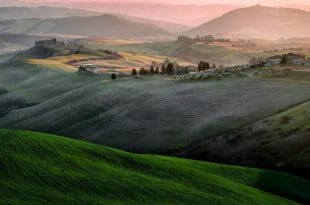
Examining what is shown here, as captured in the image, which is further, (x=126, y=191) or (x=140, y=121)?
(x=140, y=121)

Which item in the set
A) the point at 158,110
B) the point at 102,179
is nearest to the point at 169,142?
the point at 158,110

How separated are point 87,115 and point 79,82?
73.0 m

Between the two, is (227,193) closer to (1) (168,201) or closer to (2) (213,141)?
(1) (168,201)

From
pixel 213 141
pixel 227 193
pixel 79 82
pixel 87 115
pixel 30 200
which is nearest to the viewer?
pixel 30 200

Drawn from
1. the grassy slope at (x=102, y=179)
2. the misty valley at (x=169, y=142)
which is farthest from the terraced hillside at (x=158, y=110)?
the grassy slope at (x=102, y=179)

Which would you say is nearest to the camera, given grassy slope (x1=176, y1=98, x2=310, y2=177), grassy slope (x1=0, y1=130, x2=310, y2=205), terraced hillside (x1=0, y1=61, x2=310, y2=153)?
grassy slope (x1=0, y1=130, x2=310, y2=205)

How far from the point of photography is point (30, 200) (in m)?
42.1

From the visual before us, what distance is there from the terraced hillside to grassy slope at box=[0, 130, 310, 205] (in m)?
34.7

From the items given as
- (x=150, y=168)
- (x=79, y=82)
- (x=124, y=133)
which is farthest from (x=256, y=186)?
(x=79, y=82)

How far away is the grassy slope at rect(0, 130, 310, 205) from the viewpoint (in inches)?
1758

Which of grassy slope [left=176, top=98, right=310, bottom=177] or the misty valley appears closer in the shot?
the misty valley

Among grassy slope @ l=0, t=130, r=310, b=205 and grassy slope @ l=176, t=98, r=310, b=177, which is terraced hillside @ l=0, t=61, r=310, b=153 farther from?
grassy slope @ l=0, t=130, r=310, b=205

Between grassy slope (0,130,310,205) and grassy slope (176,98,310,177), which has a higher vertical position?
grassy slope (0,130,310,205)

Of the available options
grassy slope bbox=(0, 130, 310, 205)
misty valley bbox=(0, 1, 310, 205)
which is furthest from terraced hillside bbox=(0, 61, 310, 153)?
grassy slope bbox=(0, 130, 310, 205)
